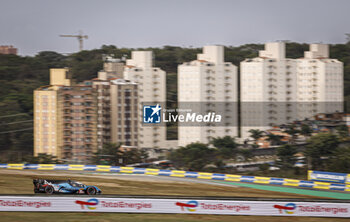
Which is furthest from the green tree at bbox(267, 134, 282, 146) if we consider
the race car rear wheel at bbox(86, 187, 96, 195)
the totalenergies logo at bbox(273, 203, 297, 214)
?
the race car rear wheel at bbox(86, 187, 96, 195)

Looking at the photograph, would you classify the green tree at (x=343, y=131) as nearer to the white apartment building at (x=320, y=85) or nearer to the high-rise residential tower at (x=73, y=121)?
the white apartment building at (x=320, y=85)

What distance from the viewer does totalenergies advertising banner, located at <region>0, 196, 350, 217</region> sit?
56.2 ft

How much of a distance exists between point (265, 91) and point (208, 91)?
27.5 ft

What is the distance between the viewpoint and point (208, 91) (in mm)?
56125

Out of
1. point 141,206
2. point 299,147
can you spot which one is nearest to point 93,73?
point 299,147

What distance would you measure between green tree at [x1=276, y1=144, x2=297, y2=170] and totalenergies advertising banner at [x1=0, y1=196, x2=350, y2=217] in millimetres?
21783

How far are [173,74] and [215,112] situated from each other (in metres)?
24.2

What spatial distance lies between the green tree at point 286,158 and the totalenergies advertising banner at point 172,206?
2178 centimetres

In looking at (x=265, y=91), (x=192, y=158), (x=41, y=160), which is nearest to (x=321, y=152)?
(x=192, y=158)

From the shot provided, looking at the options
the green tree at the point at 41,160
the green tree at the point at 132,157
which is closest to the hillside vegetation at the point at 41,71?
the green tree at the point at 41,160

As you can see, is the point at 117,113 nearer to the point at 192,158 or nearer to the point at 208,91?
the point at 208,91

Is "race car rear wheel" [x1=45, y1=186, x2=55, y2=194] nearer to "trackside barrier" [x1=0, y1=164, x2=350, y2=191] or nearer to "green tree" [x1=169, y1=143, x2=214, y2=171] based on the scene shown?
"trackside barrier" [x1=0, y1=164, x2=350, y2=191]

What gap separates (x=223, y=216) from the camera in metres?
17.2

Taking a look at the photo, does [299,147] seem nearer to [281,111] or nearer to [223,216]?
[281,111]
